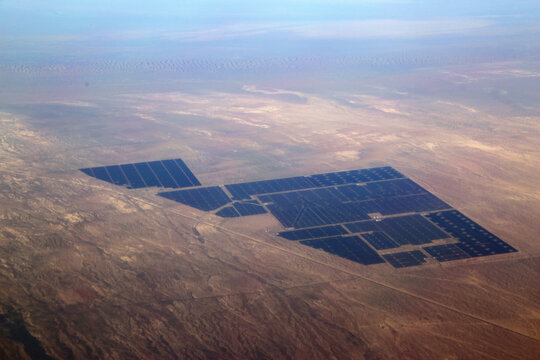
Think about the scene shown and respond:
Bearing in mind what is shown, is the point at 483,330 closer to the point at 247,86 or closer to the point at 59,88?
the point at 247,86

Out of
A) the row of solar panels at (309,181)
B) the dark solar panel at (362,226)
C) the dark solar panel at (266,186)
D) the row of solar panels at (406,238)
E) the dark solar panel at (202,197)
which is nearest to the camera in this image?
the row of solar panels at (406,238)

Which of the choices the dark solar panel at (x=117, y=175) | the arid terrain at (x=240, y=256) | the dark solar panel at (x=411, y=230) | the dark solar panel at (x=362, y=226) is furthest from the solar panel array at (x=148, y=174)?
the dark solar panel at (x=411, y=230)

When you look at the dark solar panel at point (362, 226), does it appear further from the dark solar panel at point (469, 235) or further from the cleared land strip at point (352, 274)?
the cleared land strip at point (352, 274)

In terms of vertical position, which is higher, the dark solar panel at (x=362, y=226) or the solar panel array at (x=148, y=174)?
the solar panel array at (x=148, y=174)

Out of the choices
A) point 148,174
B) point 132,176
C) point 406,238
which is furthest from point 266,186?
point 406,238

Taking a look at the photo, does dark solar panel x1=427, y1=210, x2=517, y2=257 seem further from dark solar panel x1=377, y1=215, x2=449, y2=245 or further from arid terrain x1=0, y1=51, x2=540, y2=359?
arid terrain x1=0, y1=51, x2=540, y2=359

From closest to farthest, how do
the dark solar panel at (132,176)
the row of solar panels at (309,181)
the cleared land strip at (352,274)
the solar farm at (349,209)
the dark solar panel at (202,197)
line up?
the cleared land strip at (352,274) → the solar farm at (349,209) → the dark solar panel at (202,197) → the row of solar panels at (309,181) → the dark solar panel at (132,176)
